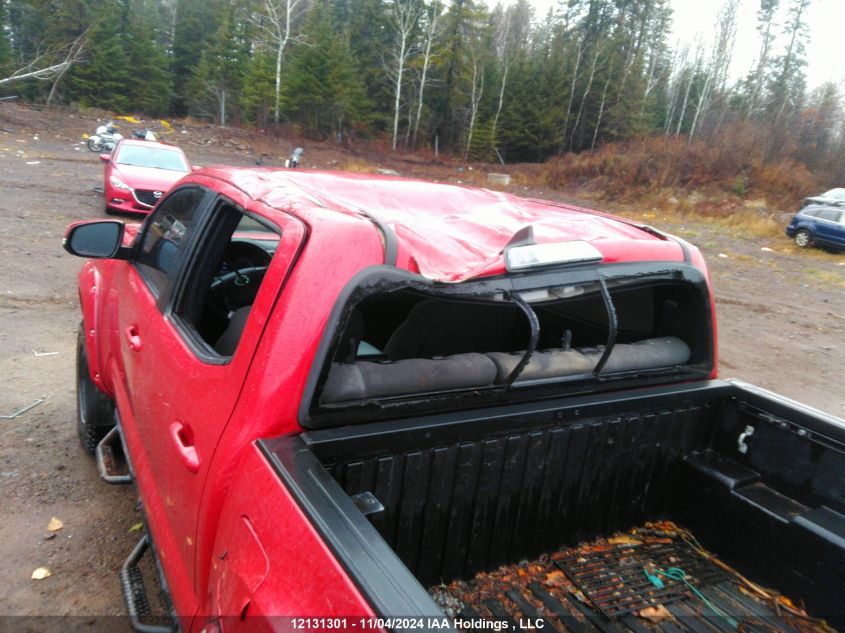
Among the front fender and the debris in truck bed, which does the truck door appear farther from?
the debris in truck bed

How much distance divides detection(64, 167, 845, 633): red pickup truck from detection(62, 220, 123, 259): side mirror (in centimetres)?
1

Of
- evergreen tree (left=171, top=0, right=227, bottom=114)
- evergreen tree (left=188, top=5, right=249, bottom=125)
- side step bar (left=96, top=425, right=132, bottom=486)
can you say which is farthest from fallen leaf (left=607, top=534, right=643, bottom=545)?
evergreen tree (left=171, top=0, right=227, bottom=114)

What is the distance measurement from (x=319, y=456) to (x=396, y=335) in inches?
29.6

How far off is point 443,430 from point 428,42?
4310cm

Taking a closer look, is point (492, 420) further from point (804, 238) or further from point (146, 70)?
point (146, 70)

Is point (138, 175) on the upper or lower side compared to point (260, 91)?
lower

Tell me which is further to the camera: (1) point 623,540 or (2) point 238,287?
(2) point 238,287

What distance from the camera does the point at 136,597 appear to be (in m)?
2.28

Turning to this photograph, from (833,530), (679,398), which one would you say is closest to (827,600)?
(833,530)

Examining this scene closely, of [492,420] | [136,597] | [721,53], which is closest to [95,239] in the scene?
[136,597]

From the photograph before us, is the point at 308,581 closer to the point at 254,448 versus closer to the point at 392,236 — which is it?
the point at 254,448

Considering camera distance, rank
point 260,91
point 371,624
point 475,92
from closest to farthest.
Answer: point 371,624, point 260,91, point 475,92

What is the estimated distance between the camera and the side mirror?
9.75ft

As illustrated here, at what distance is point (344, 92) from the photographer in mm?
40812
